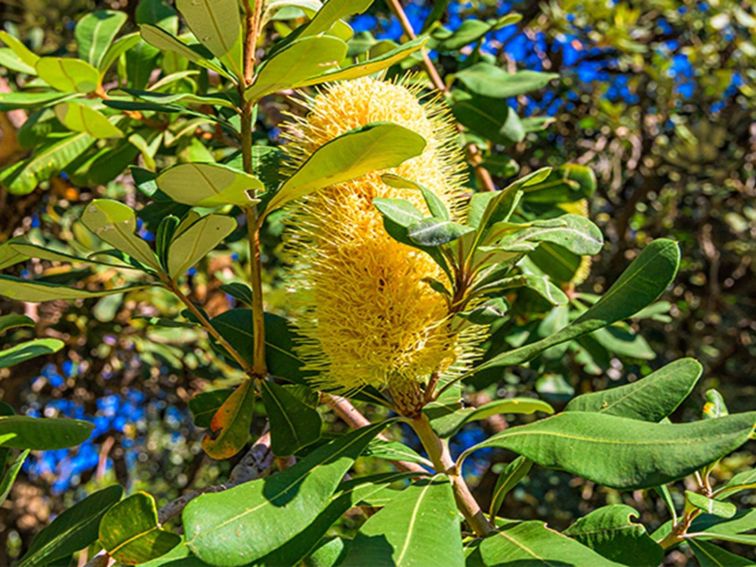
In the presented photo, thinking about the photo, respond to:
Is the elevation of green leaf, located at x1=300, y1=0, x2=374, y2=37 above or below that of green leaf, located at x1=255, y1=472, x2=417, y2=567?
above

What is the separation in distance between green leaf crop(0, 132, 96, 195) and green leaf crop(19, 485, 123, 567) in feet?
2.19

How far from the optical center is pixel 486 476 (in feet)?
10.0

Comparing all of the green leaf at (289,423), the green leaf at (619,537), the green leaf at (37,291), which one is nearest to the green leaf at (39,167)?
the green leaf at (37,291)

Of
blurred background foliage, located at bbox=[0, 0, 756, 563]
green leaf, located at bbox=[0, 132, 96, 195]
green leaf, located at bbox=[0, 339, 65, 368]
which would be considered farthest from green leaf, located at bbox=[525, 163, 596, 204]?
green leaf, located at bbox=[0, 339, 65, 368]

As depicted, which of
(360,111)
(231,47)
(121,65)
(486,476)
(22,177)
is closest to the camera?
(231,47)

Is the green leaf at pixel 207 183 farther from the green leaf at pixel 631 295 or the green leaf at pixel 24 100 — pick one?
the green leaf at pixel 24 100

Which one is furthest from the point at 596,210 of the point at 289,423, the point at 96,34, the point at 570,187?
the point at 289,423

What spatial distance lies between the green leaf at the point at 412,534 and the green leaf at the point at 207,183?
35cm

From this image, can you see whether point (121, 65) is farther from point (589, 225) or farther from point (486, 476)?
point (486, 476)

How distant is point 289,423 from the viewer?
108cm

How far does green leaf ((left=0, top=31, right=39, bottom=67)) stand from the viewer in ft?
4.36

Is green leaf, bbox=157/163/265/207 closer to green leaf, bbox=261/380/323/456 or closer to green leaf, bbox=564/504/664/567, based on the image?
green leaf, bbox=261/380/323/456

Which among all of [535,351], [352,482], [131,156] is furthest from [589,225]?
[131,156]

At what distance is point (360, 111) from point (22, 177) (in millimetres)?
803
